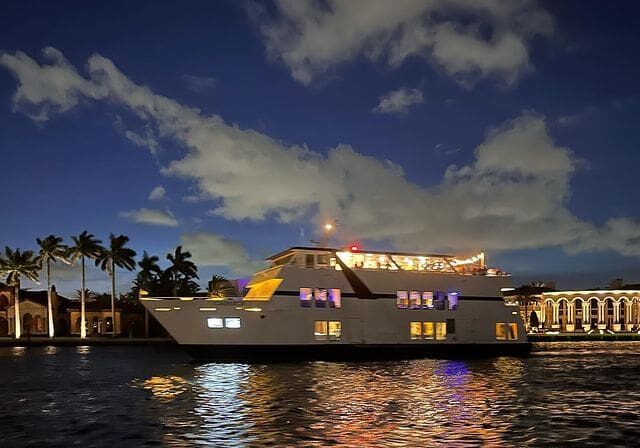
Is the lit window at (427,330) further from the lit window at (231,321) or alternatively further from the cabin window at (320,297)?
the lit window at (231,321)

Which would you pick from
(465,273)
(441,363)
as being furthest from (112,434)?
(465,273)

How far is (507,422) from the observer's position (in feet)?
71.7

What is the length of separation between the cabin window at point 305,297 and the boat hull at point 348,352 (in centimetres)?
274

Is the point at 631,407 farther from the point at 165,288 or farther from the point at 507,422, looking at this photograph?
the point at 165,288

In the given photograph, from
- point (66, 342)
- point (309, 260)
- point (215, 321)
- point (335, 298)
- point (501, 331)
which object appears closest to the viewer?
point (215, 321)

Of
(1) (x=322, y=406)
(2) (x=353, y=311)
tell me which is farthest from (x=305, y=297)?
(1) (x=322, y=406)

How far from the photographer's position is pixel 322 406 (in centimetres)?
2508

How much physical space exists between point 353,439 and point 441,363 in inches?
1082

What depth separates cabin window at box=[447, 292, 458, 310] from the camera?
4831cm

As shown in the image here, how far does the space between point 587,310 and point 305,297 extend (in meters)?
112

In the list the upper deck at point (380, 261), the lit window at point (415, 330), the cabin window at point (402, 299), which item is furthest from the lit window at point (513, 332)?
the cabin window at point (402, 299)

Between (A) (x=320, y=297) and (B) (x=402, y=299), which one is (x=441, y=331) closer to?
(B) (x=402, y=299)

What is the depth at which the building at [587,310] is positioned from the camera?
442ft

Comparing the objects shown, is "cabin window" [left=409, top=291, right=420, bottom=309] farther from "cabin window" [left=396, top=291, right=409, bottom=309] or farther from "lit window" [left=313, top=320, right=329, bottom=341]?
"lit window" [left=313, top=320, right=329, bottom=341]
